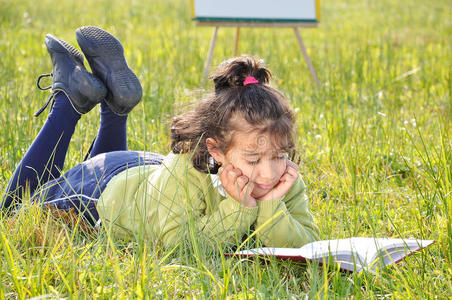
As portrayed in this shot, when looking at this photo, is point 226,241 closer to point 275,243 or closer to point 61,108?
point 275,243

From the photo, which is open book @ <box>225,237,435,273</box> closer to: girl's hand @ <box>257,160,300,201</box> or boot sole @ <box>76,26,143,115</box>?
girl's hand @ <box>257,160,300,201</box>

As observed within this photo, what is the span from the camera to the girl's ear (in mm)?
2346

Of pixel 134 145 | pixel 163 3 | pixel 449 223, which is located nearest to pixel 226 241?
pixel 449 223

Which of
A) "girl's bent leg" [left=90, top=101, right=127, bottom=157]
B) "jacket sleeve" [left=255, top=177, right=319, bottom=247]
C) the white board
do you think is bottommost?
"jacket sleeve" [left=255, top=177, right=319, bottom=247]

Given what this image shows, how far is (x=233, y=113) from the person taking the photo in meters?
2.31

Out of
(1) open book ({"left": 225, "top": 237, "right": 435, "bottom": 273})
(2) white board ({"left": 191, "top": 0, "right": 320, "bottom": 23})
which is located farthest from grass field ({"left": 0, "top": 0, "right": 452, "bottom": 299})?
(2) white board ({"left": 191, "top": 0, "right": 320, "bottom": 23})

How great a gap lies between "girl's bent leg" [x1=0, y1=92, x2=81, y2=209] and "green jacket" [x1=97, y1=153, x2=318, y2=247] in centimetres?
44

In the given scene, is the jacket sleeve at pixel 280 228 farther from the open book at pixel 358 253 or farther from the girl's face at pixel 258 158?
the open book at pixel 358 253

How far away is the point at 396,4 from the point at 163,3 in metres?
5.12

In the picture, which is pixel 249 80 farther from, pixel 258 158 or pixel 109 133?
pixel 109 133

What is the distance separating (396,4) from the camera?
43.9ft

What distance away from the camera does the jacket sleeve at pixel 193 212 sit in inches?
87.1

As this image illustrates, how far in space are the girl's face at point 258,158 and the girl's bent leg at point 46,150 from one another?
2.83 ft

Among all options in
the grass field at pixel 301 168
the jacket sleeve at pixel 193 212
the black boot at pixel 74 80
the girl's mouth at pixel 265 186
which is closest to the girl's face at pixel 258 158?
the girl's mouth at pixel 265 186
